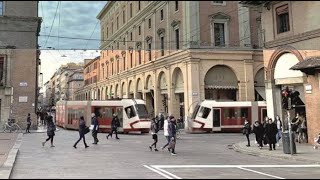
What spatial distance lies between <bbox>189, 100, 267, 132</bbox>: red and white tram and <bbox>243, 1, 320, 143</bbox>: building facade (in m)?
9.34

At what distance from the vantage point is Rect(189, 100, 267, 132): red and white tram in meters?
33.8

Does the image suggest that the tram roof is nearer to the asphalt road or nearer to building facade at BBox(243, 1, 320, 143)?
building facade at BBox(243, 1, 320, 143)

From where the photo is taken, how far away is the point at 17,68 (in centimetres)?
3450

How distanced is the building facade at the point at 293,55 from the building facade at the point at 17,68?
19813 mm

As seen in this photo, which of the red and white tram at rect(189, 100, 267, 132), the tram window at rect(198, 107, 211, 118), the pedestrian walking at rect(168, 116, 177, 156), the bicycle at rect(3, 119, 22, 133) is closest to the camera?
the pedestrian walking at rect(168, 116, 177, 156)

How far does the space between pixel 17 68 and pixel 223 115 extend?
1835 centimetres

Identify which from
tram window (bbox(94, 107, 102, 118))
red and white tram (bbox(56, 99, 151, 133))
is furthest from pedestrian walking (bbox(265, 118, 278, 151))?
tram window (bbox(94, 107, 102, 118))

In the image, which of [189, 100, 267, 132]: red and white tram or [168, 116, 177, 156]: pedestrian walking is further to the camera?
[189, 100, 267, 132]: red and white tram

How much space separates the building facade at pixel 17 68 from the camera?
111 feet

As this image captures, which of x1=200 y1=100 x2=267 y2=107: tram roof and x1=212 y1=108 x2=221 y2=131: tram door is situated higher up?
x1=200 y1=100 x2=267 y2=107: tram roof

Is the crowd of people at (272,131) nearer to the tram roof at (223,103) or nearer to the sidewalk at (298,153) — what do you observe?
the sidewalk at (298,153)

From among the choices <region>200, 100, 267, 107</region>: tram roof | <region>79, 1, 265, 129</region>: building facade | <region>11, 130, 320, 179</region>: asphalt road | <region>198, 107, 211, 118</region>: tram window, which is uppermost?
<region>79, 1, 265, 129</region>: building facade

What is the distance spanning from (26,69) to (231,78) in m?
19.5

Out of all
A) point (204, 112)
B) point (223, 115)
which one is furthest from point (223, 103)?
point (204, 112)
